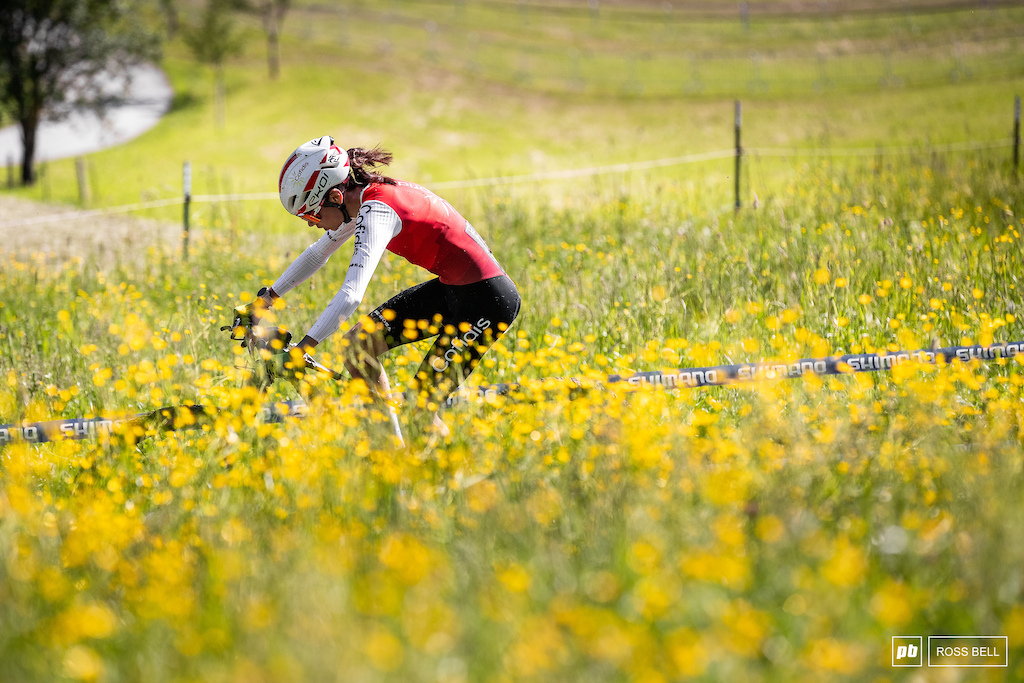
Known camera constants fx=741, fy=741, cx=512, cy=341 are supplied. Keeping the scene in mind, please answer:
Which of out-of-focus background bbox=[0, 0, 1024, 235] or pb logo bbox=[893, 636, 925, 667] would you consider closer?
pb logo bbox=[893, 636, 925, 667]

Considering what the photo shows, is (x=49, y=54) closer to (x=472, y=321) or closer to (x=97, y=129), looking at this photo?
(x=97, y=129)

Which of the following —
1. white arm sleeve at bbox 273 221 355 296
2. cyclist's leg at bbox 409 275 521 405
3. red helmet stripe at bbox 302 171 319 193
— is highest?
red helmet stripe at bbox 302 171 319 193

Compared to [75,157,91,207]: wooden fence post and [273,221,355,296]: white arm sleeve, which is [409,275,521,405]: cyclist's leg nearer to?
[273,221,355,296]: white arm sleeve

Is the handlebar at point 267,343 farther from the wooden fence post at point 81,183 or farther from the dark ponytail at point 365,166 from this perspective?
the wooden fence post at point 81,183

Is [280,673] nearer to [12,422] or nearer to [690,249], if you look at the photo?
[12,422]

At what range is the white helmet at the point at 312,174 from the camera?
3840mm

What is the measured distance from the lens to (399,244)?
13.4 ft

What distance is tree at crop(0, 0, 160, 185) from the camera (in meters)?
27.0

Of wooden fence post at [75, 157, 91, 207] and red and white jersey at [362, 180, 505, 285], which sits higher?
red and white jersey at [362, 180, 505, 285]

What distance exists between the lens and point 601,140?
1391 inches

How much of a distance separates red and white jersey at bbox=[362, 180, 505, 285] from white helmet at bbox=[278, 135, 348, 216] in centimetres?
19

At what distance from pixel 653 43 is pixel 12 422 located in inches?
2674

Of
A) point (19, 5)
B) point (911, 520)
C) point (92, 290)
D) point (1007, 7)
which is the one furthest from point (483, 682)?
point (1007, 7)

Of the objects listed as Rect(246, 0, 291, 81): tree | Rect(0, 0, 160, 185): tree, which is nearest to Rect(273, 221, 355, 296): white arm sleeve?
Rect(0, 0, 160, 185): tree
